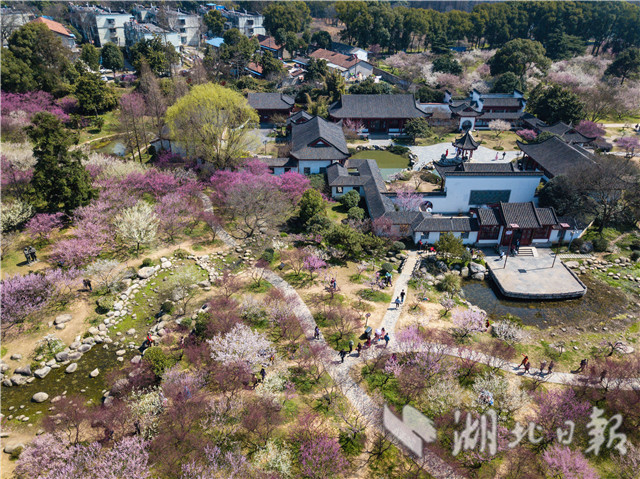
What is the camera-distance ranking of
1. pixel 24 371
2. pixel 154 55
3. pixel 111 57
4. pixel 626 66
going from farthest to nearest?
pixel 111 57 < pixel 626 66 < pixel 154 55 < pixel 24 371

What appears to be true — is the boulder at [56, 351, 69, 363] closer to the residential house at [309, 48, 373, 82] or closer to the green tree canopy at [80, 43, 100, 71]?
the green tree canopy at [80, 43, 100, 71]

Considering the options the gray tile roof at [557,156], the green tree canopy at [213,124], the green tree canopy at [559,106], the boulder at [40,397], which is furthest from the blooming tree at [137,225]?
the green tree canopy at [559,106]

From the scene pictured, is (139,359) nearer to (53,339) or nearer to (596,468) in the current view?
(53,339)

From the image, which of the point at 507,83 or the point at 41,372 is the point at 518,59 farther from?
the point at 41,372

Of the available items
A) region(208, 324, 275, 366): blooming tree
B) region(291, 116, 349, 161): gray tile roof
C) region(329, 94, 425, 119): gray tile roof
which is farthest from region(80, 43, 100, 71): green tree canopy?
region(208, 324, 275, 366): blooming tree

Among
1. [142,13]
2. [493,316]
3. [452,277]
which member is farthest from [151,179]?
[142,13]

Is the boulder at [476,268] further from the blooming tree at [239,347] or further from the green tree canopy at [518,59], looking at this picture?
the green tree canopy at [518,59]

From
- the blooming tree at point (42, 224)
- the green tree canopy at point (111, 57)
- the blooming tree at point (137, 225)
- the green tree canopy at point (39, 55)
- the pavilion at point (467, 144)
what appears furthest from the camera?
the green tree canopy at point (111, 57)

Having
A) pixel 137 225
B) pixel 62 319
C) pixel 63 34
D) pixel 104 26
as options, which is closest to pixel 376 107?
pixel 137 225
